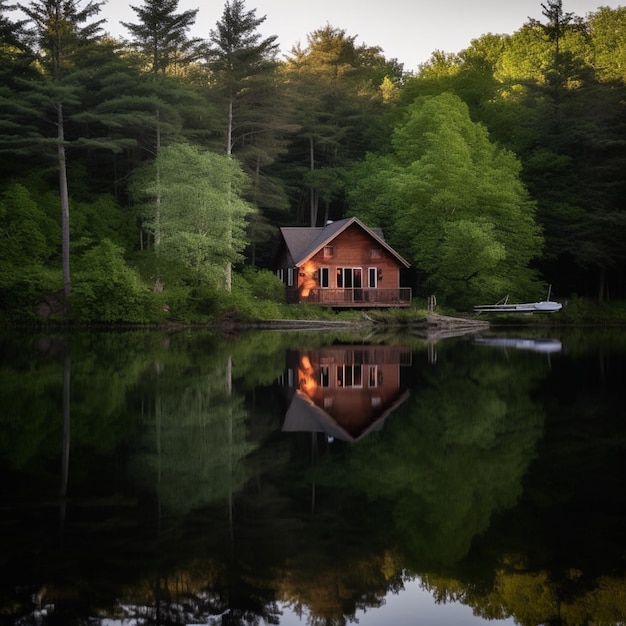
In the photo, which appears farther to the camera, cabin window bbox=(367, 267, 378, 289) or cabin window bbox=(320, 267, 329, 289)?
cabin window bbox=(367, 267, 378, 289)

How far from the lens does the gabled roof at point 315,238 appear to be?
1805 inches

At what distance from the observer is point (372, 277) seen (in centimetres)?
4734

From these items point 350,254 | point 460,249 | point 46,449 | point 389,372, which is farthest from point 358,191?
point 46,449

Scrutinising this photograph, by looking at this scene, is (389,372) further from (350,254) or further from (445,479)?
(350,254)

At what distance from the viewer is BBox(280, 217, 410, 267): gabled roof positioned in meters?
45.8

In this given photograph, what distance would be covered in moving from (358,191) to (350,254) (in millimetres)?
7752

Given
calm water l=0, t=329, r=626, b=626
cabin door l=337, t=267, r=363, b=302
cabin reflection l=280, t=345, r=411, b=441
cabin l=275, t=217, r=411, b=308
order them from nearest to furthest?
calm water l=0, t=329, r=626, b=626 → cabin reflection l=280, t=345, r=411, b=441 → cabin l=275, t=217, r=411, b=308 → cabin door l=337, t=267, r=363, b=302

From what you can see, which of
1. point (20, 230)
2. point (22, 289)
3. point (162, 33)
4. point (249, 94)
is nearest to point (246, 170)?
point (249, 94)

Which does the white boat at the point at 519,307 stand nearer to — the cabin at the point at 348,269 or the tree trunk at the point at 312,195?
the cabin at the point at 348,269

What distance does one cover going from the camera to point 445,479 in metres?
9.08

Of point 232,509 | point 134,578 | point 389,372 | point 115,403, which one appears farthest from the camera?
point 389,372

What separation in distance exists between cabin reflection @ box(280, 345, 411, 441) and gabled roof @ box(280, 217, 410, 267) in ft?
66.2

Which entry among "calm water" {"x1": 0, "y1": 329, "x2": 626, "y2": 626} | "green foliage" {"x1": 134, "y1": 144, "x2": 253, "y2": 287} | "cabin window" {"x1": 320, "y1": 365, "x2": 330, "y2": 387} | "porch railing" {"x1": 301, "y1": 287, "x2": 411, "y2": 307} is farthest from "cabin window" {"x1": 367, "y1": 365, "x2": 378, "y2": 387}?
"porch railing" {"x1": 301, "y1": 287, "x2": 411, "y2": 307}

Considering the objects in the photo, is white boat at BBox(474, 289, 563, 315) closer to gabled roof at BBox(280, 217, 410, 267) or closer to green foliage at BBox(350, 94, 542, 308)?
green foliage at BBox(350, 94, 542, 308)
